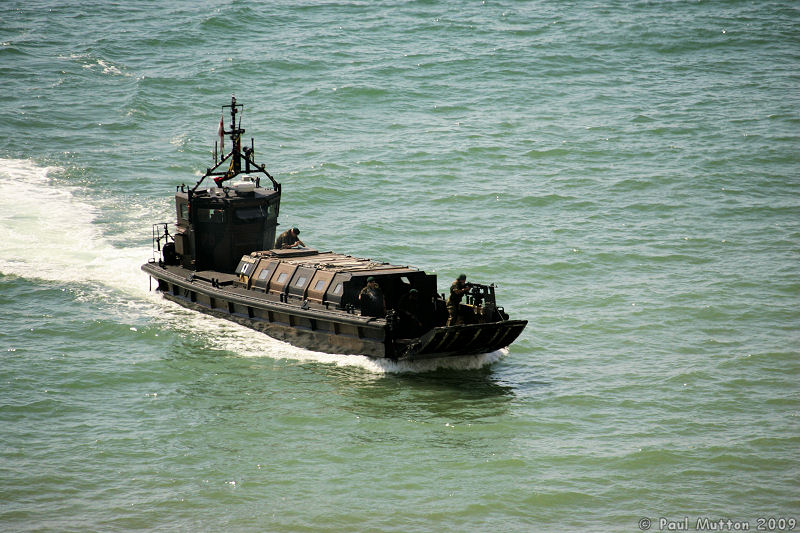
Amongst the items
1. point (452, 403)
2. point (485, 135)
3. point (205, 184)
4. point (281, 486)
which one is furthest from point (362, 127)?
point (281, 486)

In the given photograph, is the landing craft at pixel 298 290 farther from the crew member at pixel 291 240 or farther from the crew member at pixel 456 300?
the crew member at pixel 291 240

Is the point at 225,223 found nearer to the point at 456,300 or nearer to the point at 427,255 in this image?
the point at 427,255

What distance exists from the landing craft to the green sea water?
66 cm

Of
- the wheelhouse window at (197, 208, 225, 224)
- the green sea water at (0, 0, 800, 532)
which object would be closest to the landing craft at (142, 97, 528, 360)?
the wheelhouse window at (197, 208, 225, 224)

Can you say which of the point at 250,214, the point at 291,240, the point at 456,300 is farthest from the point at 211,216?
the point at 456,300

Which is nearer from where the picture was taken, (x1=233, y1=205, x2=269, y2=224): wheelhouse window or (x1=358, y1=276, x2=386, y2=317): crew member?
(x1=358, y1=276, x2=386, y2=317): crew member

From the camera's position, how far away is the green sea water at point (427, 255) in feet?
58.3

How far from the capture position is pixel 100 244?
32.0 metres

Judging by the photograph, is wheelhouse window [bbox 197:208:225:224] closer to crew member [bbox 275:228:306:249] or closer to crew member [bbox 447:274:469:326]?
crew member [bbox 275:228:306:249]

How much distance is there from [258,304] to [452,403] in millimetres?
6008

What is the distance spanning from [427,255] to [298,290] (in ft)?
24.7

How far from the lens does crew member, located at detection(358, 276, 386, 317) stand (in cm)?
2233

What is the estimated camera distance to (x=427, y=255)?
30797mm

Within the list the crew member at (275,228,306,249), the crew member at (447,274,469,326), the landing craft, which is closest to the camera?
the landing craft
